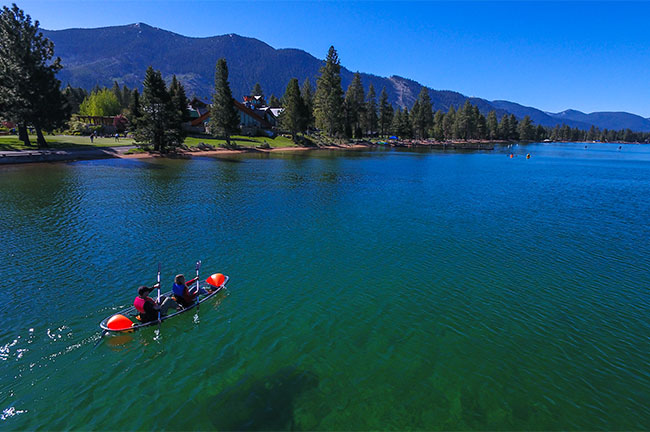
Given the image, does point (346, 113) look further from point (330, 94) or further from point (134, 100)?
point (134, 100)

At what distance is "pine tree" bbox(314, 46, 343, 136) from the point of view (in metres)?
118

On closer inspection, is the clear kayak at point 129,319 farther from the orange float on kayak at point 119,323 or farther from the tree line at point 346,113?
the tree line at point 346,113

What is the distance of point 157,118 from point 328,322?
236 feet

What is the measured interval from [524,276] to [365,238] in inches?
439

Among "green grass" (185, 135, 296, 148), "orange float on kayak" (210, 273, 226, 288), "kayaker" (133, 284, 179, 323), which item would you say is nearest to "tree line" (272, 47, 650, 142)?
"green grass" (185, 135, 296, 148)

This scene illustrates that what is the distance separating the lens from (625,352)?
13.3 metres

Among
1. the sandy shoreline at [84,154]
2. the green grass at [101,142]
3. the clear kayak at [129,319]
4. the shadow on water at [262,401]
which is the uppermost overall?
the green grass at [101,142]

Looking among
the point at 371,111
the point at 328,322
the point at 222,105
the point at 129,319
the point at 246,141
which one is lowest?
the point at 328,322

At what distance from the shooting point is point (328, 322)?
1496cm

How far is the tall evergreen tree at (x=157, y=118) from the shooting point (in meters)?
67.6

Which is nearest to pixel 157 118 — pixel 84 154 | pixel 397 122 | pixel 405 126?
pixel 84 154

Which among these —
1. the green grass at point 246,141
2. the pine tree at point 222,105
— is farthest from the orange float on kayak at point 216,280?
the pine tree at point 222,105

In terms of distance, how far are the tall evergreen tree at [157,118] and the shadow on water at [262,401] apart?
237ft

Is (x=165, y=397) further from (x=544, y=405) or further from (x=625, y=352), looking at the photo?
(x=625, y=352)
